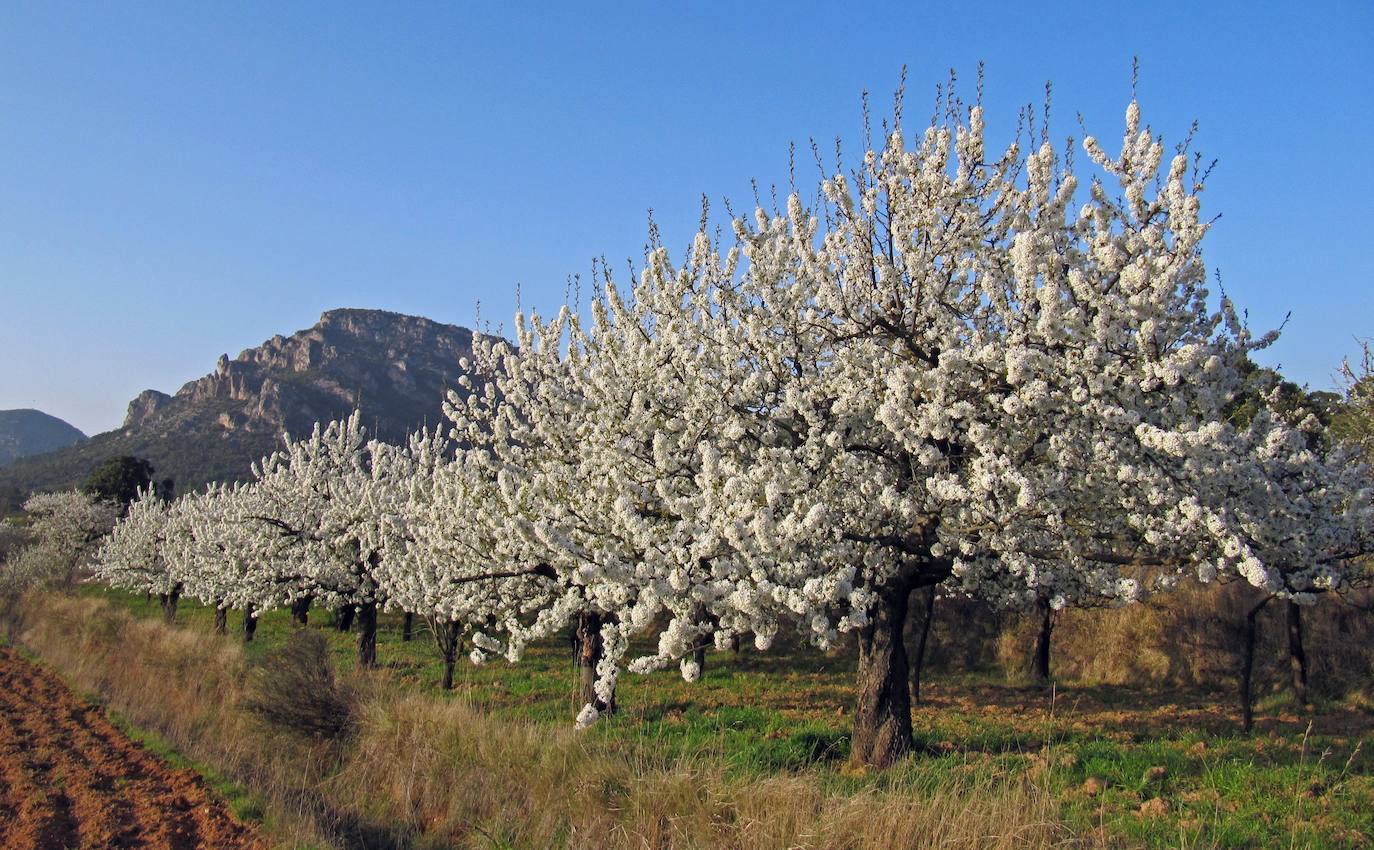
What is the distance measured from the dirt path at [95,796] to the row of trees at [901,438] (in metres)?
4.33

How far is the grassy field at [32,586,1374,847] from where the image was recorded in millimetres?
7977

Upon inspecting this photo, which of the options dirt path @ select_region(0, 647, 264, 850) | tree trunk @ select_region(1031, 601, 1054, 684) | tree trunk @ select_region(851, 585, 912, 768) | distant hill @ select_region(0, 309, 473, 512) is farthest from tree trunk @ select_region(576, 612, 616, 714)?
distant hill @ select_region(0, 309, 473, 512)

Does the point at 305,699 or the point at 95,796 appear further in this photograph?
the point at 305,699

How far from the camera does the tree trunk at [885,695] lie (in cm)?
1069

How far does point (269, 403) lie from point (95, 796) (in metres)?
133

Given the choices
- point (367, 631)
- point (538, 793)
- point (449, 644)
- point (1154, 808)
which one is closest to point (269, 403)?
point (367, 631)

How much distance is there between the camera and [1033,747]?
500 inches

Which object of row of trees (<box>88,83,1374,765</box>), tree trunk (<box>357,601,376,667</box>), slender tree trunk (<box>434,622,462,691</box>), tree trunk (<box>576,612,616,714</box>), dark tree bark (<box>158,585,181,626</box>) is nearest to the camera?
row of trees (<box>88,83,1374,765</box>)

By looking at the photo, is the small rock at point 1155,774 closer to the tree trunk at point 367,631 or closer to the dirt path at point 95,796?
the dirt path at point 95,796

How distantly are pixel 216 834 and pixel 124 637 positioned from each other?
19377 millimetres

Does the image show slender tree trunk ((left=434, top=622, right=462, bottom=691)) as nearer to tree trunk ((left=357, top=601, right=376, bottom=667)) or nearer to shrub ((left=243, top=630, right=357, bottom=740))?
tree trunk ((left=357, top=601, right=376, bottom=667))

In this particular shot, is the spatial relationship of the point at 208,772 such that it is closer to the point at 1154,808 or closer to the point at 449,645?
the point at 449,645

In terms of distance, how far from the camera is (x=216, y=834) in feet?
32.0

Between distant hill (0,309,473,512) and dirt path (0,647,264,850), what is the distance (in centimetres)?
6207
